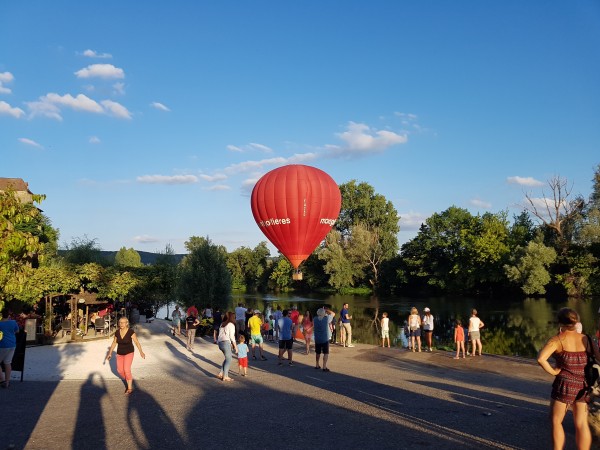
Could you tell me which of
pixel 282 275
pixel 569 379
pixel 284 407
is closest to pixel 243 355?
pixel 284 407

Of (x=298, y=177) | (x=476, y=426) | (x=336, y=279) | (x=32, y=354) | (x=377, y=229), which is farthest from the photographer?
(x=377, y=229)

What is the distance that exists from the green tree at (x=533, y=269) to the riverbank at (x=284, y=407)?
136 ft

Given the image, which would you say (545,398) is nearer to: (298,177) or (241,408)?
(241,408)

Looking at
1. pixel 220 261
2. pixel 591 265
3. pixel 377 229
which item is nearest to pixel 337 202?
pixel 220 261

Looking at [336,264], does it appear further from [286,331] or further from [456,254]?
[286,331]

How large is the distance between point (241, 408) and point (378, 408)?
7.56 feet

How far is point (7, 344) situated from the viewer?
10.1m

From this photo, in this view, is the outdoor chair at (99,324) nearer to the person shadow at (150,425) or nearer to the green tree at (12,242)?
the person shadow at (150,425)

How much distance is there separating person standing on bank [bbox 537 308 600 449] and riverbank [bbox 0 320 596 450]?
0.97 meters

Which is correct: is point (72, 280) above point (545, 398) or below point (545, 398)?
above

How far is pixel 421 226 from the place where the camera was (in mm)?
70625

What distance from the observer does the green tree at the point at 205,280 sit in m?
32.4

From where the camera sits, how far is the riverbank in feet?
21.1

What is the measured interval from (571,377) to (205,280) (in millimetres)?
28937
